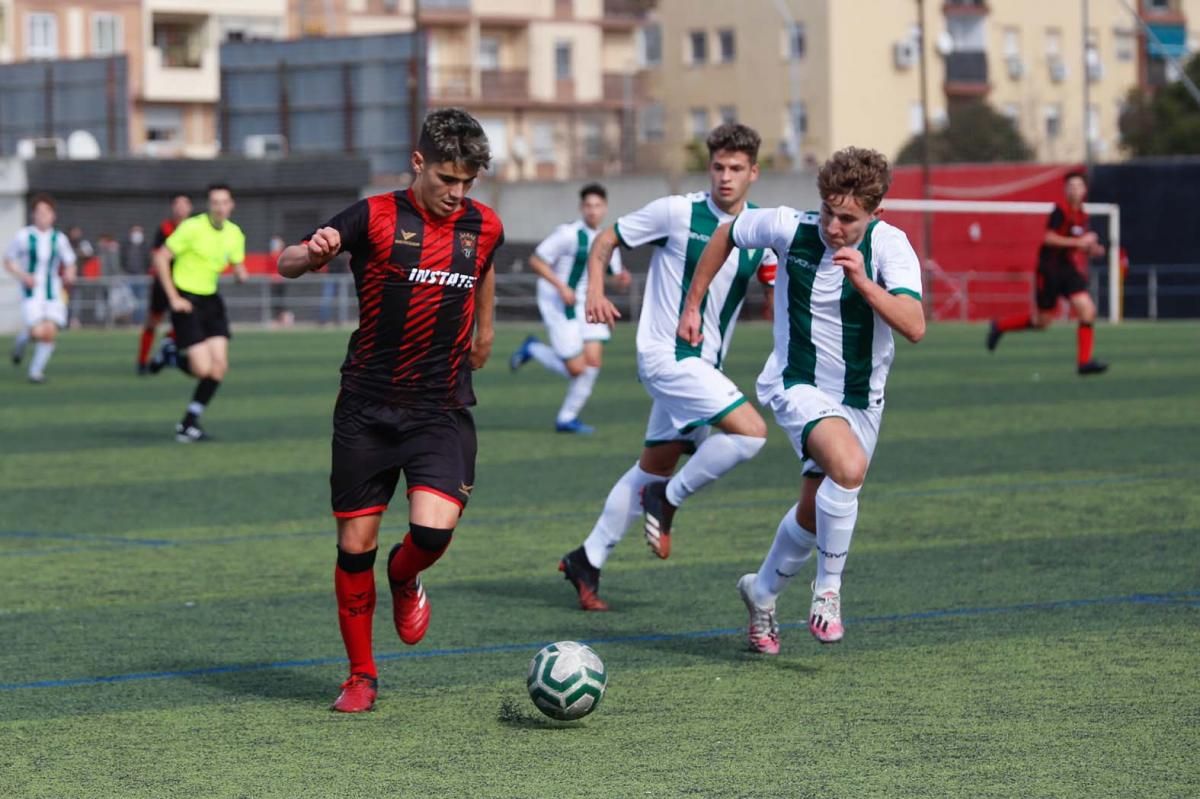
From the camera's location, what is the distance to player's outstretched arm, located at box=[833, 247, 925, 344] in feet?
21.9

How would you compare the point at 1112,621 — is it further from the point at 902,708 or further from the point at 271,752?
the point at 271,752

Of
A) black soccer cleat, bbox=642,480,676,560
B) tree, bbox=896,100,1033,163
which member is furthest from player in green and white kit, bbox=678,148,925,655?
tree, bbox=896,100,1033,163

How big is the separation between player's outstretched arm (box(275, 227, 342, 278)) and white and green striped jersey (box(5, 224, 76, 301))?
17.7m

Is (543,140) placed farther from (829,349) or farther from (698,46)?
(829,349)

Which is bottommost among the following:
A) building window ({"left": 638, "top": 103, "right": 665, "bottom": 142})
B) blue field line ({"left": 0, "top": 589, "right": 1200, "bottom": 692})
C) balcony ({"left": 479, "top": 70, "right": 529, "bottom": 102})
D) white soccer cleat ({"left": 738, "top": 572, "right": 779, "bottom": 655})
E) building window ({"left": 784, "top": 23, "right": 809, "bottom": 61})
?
blue field line ({"left": 0, "top": 589, "right": 1200, "bottom": 692})

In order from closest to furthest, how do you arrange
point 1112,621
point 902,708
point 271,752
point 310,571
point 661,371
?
point 271,752 → point 902,708 → point 1112,621 → point 661,371 → point 310,571

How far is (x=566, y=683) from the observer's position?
6.16m

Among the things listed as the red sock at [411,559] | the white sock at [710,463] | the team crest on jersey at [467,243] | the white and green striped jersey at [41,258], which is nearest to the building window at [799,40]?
the white and green striped jersey at [41,258]

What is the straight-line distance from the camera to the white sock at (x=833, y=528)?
7.05 meters

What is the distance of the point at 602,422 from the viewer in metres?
17.6

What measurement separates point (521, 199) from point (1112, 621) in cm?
3816

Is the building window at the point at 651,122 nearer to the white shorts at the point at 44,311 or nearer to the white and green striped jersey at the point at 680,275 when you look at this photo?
the white shorts at the point at 44,311

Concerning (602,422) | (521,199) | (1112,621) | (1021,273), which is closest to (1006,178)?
(1021,273)

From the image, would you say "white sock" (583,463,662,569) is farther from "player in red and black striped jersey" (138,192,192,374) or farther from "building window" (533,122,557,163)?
"building window" (533,122,557,163)
